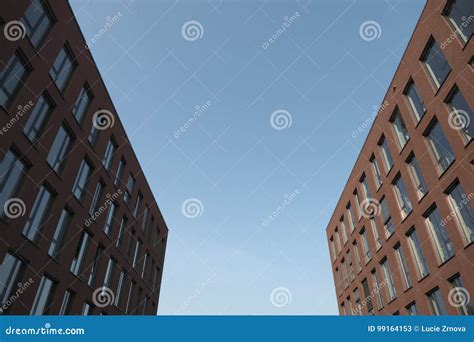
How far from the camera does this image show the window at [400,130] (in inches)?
755

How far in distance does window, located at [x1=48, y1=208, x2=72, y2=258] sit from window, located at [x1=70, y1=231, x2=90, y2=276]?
4.72ft

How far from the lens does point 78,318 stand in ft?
21.1

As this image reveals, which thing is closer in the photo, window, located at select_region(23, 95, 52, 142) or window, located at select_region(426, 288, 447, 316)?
window, located at select_region(23, 95, 52, 142)

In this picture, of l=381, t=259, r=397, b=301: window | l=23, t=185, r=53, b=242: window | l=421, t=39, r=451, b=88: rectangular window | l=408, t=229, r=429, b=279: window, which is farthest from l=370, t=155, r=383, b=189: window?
l=23, t=185, r=53, b=242: window

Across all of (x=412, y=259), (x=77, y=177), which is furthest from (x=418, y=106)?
(x=77, y=177)

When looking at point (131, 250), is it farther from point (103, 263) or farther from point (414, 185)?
point (414, 185)

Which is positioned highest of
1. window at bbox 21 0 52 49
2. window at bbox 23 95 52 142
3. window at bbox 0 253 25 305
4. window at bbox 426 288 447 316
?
window at bbox 21 0 52 49

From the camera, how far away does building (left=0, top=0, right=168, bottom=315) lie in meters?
12.7

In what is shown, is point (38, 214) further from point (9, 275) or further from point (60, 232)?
point (9, 275)

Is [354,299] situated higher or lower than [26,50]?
lower

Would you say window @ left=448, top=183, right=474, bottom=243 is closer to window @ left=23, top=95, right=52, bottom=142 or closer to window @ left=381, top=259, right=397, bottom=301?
window @ left=381, top=259, right=397, bottom=301

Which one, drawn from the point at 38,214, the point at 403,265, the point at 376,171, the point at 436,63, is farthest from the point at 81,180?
the point at 436,63

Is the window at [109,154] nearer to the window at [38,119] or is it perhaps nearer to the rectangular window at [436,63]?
the window at [38,119]

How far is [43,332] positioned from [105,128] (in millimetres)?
16351
